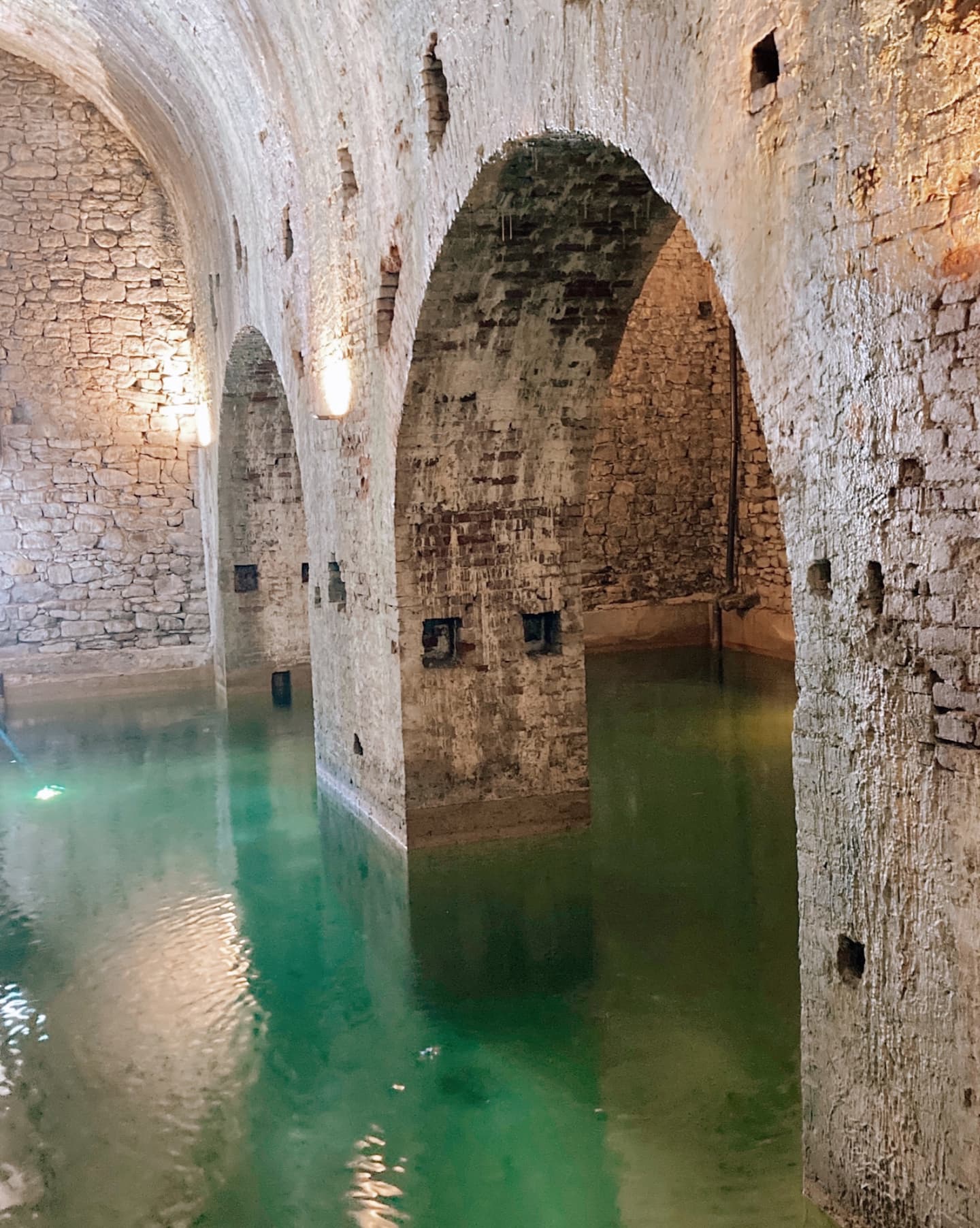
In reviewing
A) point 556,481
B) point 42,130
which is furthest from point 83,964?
point 42,130

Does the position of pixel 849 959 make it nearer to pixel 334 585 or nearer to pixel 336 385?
pixel 336 385

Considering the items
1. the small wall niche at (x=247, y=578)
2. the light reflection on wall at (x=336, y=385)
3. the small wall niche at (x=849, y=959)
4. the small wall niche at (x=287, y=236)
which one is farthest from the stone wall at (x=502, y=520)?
the small wall niche at (x=247, y=578)

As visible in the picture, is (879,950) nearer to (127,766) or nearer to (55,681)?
(127,766)

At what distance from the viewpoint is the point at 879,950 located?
2.84 meters

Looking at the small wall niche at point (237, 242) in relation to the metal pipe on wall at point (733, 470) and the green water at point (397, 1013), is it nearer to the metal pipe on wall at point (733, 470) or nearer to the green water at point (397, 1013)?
the green water at point (397, 1013)

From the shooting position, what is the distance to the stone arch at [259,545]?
1043 cm

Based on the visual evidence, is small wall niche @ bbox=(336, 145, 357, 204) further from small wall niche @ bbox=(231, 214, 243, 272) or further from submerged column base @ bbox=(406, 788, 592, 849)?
submerged column base @ bbox=(406, 788, 592, 849)

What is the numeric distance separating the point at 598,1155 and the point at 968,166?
→ 2.69 meters

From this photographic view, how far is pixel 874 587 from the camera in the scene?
2781 millimetres

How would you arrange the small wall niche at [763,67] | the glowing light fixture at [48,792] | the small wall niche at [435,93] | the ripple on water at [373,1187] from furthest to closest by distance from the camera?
1. the glowing light fixture at [48,792]
2. the small wall niche at [435,93]
3. the ripple on water at [373,1187]
4. the small wall niche at [763,67]

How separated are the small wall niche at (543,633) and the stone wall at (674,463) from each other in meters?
5.72

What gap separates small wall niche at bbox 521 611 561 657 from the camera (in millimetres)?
6457

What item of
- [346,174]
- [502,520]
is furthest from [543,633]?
[346,174]

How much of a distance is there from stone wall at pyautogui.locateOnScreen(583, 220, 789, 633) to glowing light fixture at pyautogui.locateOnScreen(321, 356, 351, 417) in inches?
209
